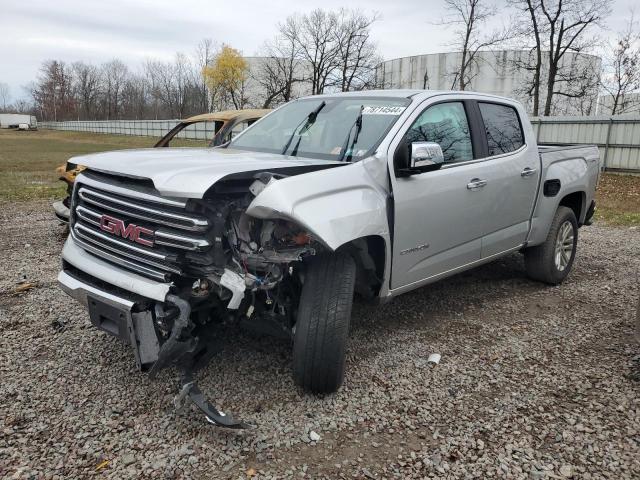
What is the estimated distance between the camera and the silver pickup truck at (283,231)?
108 inches

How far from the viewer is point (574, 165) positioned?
17.8 ft

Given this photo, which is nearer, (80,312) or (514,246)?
(80,312)

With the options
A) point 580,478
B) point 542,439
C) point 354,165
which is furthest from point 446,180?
point 580,478

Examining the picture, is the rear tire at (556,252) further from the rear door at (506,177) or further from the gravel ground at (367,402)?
the gravel ground at (367,402)

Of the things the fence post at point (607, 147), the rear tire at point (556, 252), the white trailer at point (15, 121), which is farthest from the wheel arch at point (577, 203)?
the white trailer at point (15, 121)

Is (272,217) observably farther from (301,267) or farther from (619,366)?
(619,366)

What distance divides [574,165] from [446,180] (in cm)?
241

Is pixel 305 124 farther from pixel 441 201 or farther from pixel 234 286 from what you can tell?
pixel 234 286

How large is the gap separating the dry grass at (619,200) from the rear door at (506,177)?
612 cm

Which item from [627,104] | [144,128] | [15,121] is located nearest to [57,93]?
[15,121]

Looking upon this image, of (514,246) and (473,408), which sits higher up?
(514,246)

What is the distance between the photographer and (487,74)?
4444 cm

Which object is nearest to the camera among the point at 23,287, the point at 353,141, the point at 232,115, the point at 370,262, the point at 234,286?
the point at 234,286

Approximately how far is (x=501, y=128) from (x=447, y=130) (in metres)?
0.89
